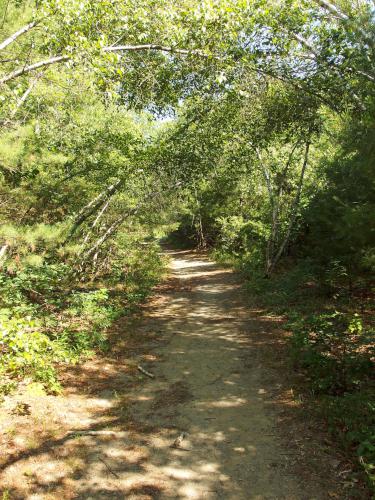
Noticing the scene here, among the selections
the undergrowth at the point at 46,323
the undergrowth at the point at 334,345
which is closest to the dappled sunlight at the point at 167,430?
the undergrowth at the point at 46,323

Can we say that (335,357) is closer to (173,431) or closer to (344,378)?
(344,378)

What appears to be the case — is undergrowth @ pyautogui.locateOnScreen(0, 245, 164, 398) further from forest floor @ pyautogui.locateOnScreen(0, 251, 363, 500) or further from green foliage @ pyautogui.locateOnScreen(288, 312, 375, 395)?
green foliage @ pyautogui.locateOnScreen(288, 312, 375, 395)

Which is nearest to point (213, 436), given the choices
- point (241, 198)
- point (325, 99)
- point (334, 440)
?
point (334, 440)

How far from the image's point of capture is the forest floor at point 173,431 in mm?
4492

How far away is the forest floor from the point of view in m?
4.49

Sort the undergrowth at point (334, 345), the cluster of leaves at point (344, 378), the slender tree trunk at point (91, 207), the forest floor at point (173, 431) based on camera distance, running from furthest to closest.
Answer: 1. the slender tree trunk at point (91, 207)
2. the undergrowth at point (334, 345)
3. the cluster of leaves at point (344, 378)
4. the forest floor at point (173, 431)

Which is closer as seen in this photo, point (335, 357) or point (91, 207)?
point (335, 357)

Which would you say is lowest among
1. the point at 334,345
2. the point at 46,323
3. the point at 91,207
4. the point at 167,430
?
the point at 167,430

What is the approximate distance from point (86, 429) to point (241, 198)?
19112 millimetres

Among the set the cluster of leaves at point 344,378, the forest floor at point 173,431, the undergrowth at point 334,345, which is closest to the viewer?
the forest floor at point 173,431

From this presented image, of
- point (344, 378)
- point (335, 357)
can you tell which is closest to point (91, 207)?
point (335, 357)

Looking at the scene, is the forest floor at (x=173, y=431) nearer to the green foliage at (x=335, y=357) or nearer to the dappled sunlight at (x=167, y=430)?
the dappled sunlight at (x=167, y=430)

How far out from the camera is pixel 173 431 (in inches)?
222

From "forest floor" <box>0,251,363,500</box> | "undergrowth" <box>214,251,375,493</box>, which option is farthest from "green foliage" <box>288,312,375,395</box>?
"forest floor" <box>0,251,363,500</box>
